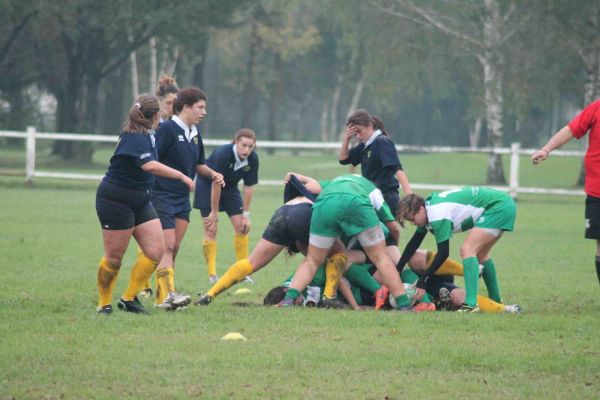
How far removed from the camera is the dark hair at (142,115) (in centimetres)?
889

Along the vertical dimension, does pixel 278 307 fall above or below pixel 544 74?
below

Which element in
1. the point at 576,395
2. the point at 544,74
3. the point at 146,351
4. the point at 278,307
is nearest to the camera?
the point at 576,395

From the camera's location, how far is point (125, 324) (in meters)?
8.69

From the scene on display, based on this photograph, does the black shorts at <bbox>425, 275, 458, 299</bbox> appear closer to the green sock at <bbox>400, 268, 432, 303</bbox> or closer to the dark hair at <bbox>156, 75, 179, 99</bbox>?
the green sock at <bbox>400, 268, 432, 303</bbox>

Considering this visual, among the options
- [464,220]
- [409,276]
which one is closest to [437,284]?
[409,276]

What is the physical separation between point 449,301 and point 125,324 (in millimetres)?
3307

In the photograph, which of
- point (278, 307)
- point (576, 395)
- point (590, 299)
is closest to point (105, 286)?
point (278, 307)

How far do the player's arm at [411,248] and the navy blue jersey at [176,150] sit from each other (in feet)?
7.04

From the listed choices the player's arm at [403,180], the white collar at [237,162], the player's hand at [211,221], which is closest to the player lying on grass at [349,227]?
the player's arm at [403,180]

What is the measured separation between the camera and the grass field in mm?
6605

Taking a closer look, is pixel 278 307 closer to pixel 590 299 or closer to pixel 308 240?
pixel 308 240

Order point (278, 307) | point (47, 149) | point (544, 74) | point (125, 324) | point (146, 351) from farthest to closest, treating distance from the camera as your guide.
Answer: point (47, 149)
point (544, 74)
point (278, 307)
point (125, 324)
point (146, 351)

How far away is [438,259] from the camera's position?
Answer: 31.9ft

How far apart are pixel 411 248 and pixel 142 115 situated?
2.91 m
